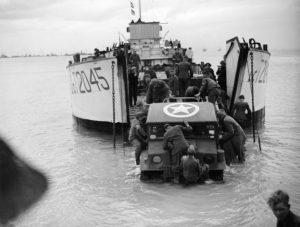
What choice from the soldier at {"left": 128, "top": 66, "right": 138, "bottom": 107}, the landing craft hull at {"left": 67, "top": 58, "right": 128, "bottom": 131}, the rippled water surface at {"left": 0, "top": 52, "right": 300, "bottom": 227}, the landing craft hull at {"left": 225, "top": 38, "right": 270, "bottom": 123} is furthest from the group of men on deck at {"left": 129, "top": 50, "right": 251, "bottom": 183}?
the soldier at {"left": 128, "top": 66, "right": 138, "bottom": 107}

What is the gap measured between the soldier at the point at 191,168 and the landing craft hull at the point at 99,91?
5.25 metres

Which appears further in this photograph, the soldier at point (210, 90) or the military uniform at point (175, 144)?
the soldier at point (210, 90)

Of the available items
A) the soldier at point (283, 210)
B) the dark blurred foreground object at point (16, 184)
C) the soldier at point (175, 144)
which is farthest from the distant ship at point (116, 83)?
the dark blurred foreground object at point (16, 184)

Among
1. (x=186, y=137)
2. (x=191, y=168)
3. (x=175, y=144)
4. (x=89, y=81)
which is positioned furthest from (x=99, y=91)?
(x=191, y=168)

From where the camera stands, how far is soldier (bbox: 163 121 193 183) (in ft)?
29.1

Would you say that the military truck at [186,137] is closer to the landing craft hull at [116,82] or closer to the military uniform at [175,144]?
the military uniform at [175,144]

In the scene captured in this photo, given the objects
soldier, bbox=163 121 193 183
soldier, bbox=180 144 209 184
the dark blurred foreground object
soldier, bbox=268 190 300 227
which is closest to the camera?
the dark blurred foreground object

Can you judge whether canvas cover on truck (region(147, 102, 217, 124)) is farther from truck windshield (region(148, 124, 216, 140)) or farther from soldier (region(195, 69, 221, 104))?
soldier (region(195, 69, 221, 104))

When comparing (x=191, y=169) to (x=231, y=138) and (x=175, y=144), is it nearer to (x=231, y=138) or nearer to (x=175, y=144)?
(x=175, y=144)

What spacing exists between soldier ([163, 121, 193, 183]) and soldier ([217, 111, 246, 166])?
1.34 meters

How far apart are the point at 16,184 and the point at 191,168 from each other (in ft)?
23.3

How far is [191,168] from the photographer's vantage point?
8.78 m

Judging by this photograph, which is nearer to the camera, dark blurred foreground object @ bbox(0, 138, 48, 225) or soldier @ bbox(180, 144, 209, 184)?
dark blurred foreground object @ bbox(0, 138, 48, 225)

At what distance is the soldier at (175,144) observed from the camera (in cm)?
Answer: 886
